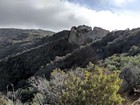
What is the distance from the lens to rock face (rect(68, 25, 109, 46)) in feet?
243

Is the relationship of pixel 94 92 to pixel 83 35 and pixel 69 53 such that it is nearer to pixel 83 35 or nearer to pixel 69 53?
pixel 69 53

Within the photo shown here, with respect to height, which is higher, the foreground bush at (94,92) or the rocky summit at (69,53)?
the foreground bush at (94,92)

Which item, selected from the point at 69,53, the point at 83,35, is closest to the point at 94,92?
the point at 69,53

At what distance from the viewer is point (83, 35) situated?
249 feet

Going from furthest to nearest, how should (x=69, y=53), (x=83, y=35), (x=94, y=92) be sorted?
(x=83, y=35)
(x=69, y=53)
(x=94, y=92)

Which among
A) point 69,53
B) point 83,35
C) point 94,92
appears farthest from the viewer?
point 83,35

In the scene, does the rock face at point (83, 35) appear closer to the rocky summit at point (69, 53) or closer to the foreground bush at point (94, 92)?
the rocky summit at point (69, 53)

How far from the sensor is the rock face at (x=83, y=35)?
2914 inches

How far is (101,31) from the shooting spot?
8131cm

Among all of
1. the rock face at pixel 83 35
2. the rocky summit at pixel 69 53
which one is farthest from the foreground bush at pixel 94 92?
the rock face at pixel 83 35

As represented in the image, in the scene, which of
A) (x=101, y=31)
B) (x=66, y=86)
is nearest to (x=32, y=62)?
(x=101, y=31)

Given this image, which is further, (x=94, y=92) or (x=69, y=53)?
(x=69, y=53)

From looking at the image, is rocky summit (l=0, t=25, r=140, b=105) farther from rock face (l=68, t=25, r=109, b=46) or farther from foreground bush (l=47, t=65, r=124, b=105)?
foreground bush (l=47, t=65, r=124, b=105)

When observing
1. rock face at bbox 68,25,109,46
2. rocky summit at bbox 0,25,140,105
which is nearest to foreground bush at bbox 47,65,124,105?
rocky summit at bbox 0,25,140,105
